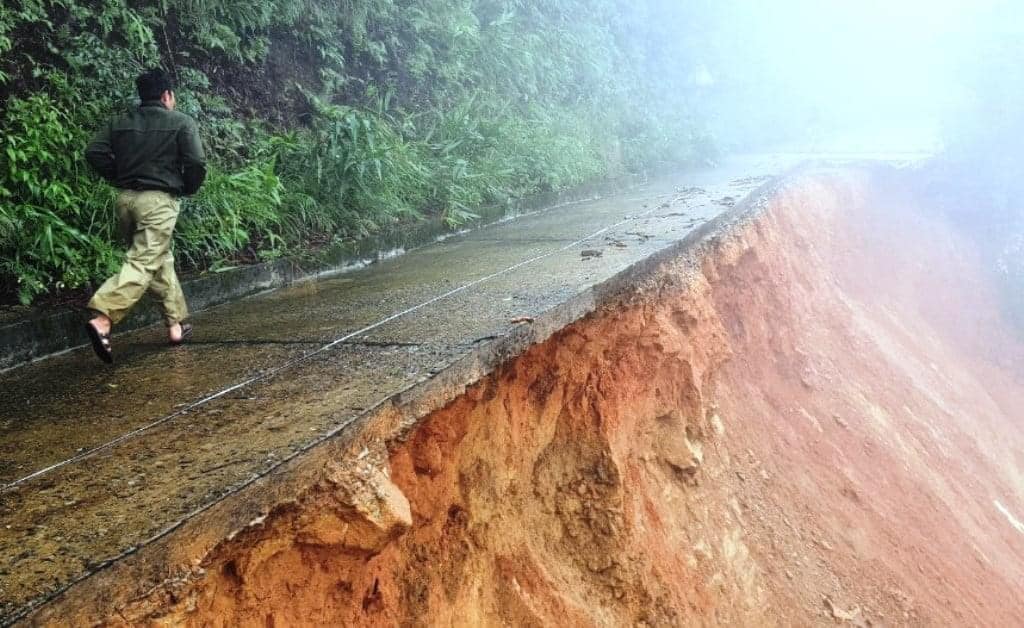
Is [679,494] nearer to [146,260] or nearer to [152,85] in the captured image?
[146,260]

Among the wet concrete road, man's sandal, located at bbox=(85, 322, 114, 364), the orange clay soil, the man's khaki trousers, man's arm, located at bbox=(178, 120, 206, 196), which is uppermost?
man's arm, located at bbox=(178, 120, 206, 196)

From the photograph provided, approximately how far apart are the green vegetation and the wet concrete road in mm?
695

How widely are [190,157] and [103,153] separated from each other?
0.44 m

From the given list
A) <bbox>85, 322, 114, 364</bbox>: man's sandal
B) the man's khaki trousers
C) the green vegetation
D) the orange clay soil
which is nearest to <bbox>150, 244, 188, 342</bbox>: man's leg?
the man's khaki trousers

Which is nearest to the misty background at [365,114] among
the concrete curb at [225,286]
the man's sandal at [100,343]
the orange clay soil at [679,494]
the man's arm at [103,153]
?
the concrete curb at [225,286]

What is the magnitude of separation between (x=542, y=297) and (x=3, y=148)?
3108mm

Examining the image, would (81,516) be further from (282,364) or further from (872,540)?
(872,540)

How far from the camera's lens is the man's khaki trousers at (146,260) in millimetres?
3236

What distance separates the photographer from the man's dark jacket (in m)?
3.36

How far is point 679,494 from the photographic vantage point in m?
4.52

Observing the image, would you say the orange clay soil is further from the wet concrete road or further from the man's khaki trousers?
the man's khaki trousers

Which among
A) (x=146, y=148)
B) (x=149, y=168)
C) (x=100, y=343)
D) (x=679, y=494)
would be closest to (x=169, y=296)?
(x=100, y=343)

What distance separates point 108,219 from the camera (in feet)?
13.1

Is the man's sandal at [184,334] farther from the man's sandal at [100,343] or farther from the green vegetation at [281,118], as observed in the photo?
the green vegetation at [281,118]
